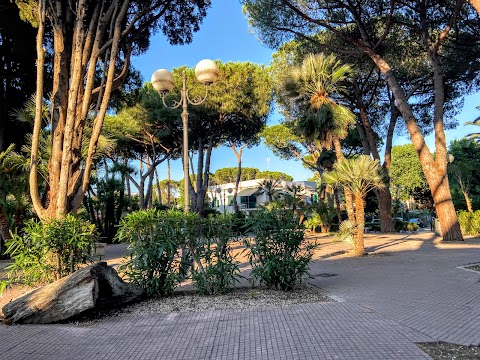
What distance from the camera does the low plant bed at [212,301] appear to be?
5066mm

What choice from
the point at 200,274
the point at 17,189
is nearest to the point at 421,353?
the point at 200,274

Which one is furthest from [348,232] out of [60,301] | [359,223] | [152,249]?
[60,301]

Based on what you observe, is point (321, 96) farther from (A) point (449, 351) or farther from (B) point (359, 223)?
(A) point (449, 351)

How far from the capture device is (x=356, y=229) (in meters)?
11.0

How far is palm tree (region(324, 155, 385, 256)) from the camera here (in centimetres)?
1064

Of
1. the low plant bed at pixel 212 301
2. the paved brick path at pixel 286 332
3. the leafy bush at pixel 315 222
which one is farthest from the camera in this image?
the leafy bush at pixel 315 222

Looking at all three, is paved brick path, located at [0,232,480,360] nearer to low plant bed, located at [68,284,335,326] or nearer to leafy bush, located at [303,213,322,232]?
low plant bed, located at [68,284,335,326]

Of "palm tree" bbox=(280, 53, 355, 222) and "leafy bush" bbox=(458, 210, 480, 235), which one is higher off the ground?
"palm tree" bbox=(280, 53, 355, 222)

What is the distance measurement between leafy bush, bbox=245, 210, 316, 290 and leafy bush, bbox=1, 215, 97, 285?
2.72 meters

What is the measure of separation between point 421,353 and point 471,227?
712 inches

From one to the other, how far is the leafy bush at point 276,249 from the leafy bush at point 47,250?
2718mm

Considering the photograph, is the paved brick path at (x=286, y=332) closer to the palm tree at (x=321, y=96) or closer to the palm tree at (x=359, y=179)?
the palm tree at (x=359, y=179)

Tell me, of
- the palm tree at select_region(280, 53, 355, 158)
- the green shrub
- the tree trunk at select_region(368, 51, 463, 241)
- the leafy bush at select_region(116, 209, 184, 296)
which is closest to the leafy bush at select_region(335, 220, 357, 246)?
the palm tree at select_region(280, 53, 355, 158)

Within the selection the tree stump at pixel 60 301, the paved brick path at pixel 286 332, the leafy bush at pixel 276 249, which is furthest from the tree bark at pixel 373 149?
the tree stump at pixel 60 301
